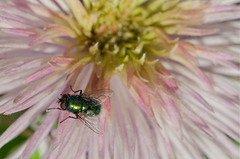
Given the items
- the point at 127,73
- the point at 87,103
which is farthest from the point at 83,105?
the point at 127,73

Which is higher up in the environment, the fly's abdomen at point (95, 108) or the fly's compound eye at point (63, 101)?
the fly's compound eye at point (63, 101)

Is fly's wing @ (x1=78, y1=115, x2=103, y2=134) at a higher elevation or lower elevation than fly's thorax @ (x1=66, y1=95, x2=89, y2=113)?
lower

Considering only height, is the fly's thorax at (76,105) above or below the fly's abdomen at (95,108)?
above

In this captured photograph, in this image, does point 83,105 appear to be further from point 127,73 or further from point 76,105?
point 127,73

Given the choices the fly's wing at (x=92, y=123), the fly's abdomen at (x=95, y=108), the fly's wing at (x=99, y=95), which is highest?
the fly's wing at (x=99, y=95)
